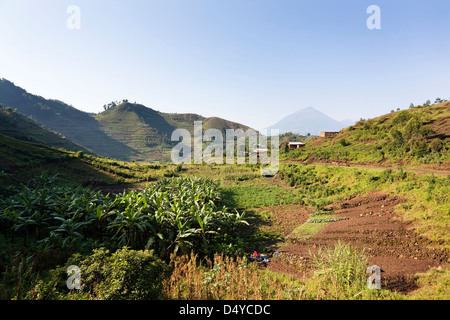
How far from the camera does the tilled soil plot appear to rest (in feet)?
21.0

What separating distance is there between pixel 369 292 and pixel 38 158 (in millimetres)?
33701

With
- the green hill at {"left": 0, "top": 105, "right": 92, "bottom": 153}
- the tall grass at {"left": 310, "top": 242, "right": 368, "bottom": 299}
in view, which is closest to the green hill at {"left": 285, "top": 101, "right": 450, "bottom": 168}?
the tall grass at {"left": 310, "top": 242, "right": 368, "bottom": 299}

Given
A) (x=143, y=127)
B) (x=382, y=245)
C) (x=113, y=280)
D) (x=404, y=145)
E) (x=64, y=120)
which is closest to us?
(x=113, y=280)

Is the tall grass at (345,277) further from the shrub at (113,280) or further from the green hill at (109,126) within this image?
the green hill at (109,126)

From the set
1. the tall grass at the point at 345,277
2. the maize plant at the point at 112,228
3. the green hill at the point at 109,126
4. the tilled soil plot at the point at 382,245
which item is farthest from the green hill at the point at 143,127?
the tall grass at the point at 345,277

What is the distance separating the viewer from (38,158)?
2392cm

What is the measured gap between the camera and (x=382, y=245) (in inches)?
328

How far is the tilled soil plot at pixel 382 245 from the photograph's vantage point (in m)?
6.41

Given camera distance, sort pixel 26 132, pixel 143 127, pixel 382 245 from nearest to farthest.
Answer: pixel 382 245 → pixel 26 132 → pixel 143 127

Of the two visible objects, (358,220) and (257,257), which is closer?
(257,257)

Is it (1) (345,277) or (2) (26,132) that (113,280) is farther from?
(2) (26,132)

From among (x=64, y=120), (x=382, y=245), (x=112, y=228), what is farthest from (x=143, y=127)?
(x=382, y=245)
